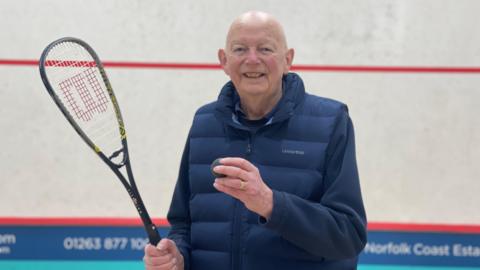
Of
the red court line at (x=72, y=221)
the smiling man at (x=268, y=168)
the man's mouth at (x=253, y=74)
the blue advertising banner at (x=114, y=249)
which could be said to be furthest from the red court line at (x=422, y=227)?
the man's mouth at (x=253, y=74)

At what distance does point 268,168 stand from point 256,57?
0.26m

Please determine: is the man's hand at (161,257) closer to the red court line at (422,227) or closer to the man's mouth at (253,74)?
the man's mouth at (253,74)

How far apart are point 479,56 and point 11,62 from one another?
6.43 feet

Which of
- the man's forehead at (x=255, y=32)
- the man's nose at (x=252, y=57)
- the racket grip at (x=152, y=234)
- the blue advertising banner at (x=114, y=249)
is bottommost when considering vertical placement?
the blue advertising banner at (x=114, y=249)

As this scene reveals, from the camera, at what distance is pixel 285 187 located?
1372mm

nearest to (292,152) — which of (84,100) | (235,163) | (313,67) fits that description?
(235,163)

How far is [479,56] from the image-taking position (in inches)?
101

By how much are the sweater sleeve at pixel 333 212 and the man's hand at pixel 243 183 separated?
4cm

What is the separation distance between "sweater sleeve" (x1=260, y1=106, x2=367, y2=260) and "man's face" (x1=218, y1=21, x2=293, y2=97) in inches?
7.5

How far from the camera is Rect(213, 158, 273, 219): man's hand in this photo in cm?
114

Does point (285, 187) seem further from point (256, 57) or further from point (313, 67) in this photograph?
point (313, 67)

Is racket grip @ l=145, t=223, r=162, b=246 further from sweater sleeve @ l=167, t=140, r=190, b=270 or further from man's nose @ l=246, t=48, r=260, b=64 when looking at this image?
man's nose @ l=246, t=48, r=260, b=64

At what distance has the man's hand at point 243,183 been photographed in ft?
3.75

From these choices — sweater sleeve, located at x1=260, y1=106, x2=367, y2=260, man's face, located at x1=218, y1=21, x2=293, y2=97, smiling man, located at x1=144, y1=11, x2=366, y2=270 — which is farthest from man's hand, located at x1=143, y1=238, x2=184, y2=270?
man's face, located at x1=218, y1=21, x2=293, y2=97
